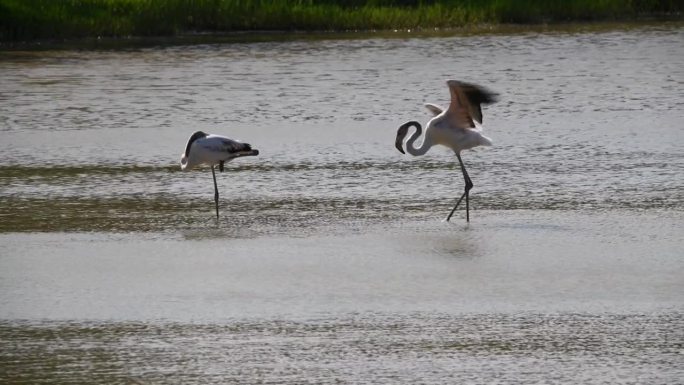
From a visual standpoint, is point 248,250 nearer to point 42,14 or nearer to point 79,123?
point 79,123

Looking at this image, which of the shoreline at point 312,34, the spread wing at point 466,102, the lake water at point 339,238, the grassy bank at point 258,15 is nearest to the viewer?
the lake water at point 339,238

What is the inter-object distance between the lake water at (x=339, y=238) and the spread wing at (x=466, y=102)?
0.57 metres

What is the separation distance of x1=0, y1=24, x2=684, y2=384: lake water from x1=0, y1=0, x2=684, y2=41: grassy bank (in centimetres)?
573

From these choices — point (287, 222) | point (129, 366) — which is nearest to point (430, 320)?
point (129, 366)

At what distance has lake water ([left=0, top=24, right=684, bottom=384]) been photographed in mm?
6918

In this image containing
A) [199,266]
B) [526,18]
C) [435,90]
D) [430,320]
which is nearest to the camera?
[430,320]

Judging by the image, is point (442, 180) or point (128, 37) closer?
point (442, 180)

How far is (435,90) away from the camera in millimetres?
17812

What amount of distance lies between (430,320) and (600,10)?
19597mm

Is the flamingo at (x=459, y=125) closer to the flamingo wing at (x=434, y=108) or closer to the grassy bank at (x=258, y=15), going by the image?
the flamingo wing at (x=434, y=108)

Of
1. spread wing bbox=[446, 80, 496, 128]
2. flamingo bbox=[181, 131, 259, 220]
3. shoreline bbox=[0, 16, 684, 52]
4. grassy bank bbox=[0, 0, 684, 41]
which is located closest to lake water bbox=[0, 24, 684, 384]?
flamingo bbox=[181, 131, 259, 220]

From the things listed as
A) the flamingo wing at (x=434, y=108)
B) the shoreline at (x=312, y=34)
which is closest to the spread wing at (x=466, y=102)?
the flamingo wing at (x=434, y=108)

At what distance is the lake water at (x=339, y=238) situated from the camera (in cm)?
692

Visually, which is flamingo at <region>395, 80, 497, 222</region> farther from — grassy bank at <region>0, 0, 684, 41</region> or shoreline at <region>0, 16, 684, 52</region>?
grassy bank at <region>0, 0, 684, 41</region>
